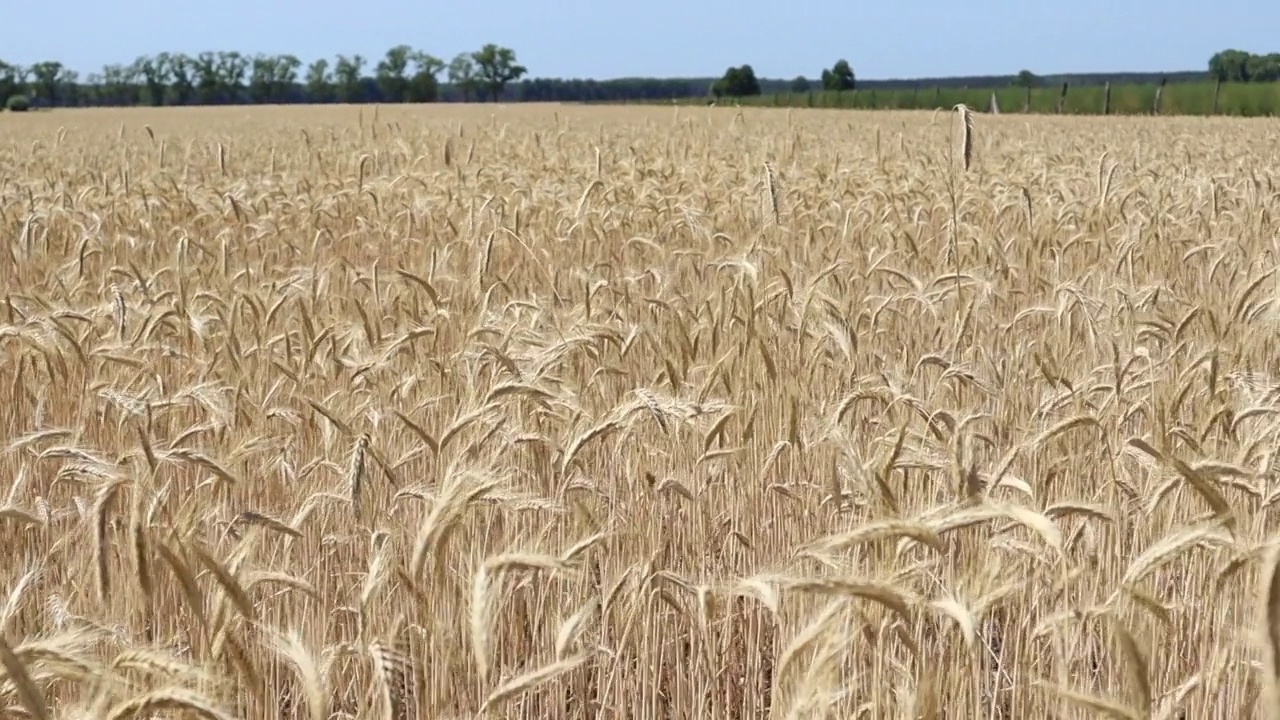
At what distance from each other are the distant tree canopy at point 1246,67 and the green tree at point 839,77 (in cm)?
2352

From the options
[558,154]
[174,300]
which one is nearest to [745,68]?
[558,154]

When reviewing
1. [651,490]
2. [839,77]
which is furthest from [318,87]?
[651,490]

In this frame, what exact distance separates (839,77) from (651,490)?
83.8 metres

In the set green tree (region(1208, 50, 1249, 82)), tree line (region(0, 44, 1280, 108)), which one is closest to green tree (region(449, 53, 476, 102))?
tree line (region(0, 44, 1280, 108))

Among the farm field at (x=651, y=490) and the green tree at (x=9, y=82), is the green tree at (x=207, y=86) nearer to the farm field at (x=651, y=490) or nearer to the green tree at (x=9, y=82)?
the green tree at (x=9, y=82)

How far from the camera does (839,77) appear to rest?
3246 inches

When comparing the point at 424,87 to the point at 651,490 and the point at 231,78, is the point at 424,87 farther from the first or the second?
the point at 651,490

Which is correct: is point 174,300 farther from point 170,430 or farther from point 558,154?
point 558,154

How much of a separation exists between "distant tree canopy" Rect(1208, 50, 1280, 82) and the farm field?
71.7 metres

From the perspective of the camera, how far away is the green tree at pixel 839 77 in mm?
79938

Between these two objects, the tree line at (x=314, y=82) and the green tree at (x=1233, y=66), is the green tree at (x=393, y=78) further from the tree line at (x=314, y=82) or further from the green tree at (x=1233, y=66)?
the green tree at (x=1233, y=66)

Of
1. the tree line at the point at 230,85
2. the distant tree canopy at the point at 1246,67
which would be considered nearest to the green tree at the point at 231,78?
the tree line at the point at 230,85

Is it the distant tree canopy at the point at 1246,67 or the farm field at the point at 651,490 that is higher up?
the distant tree canopy at the point at 1246,67

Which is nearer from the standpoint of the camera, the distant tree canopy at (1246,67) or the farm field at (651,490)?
the farm field at (651,490)
